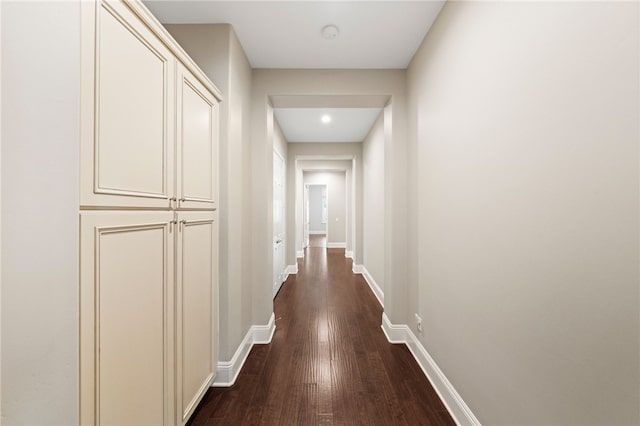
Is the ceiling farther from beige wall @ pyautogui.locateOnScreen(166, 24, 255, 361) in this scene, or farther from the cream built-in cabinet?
the cream built-in cabinet

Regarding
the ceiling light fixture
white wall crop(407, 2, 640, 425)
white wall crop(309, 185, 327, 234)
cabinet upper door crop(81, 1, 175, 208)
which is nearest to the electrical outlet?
white wall crop(407, 2, 640, 425)

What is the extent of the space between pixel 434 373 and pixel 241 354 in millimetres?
1478

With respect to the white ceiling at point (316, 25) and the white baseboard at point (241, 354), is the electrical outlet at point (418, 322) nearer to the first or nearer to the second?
the white baseboard at point (241, 354)

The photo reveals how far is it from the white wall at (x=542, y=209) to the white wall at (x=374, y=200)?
1915 millimetres

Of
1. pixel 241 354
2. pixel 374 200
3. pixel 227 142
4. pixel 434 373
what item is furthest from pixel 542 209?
pixel 374 200

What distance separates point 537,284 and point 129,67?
5.81ft

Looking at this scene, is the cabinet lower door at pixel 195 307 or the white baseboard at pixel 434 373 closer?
the cabinet lower door at pixel 195 307

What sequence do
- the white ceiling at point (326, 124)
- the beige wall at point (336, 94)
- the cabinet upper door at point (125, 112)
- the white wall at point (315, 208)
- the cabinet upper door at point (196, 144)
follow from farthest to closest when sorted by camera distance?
1. the white wall at point (315, 208)
2. the white ceiling at point (326, 124)
3. the beige wall at point (336, 94)
4. the cabinet upper door at point (196, 144)
5. the cabinet upper door at point (125, 112)

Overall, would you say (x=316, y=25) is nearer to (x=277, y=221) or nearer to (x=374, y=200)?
(x=277, y=221)

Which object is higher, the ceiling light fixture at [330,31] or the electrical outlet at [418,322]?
the ceiling light fixture at [330,31]

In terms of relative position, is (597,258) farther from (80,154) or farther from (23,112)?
(23,112)

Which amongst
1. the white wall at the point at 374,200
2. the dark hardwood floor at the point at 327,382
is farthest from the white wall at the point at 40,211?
the white wall at the point at 374,200

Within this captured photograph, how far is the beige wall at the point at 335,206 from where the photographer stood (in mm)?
8875

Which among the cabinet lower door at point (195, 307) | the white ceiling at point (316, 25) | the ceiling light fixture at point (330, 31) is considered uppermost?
the white ceiling at point (316, 25)
